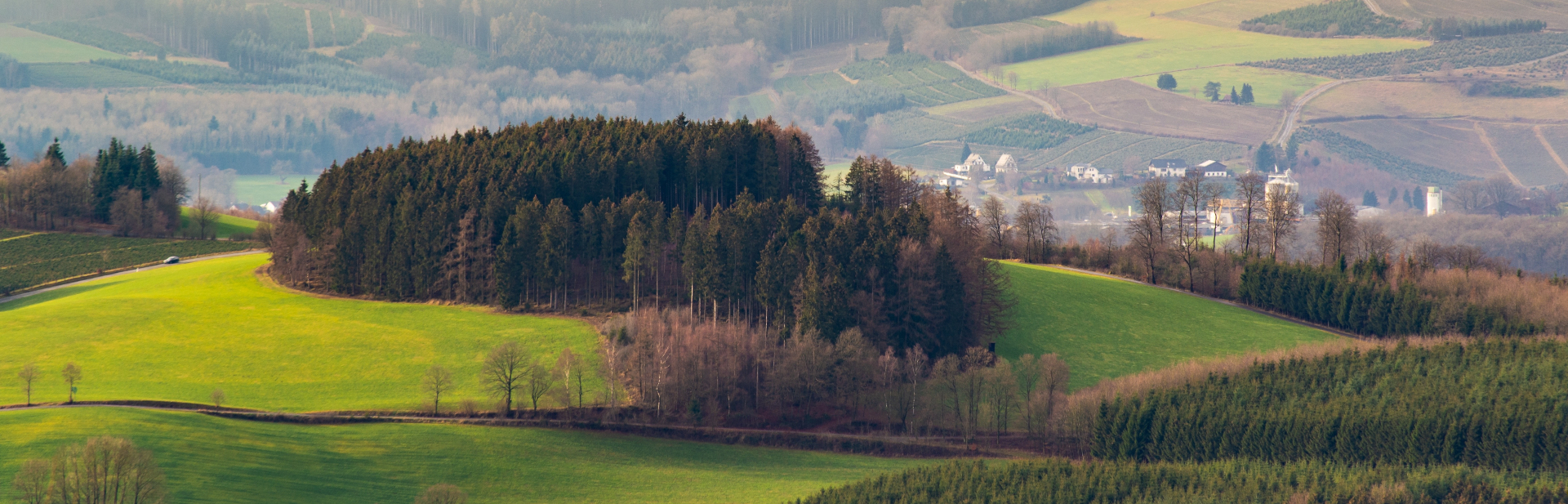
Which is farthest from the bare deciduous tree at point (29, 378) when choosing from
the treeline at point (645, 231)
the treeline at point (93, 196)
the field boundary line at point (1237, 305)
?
the field boundary line at point (1237, 305)

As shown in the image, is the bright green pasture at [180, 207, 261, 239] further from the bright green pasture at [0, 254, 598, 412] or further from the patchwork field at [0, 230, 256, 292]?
the bright green pasture at [0, 254, 598, 412]

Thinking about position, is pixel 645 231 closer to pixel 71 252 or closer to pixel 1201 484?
pixel 1201 484

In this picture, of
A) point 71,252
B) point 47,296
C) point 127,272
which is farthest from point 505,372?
point 71,252

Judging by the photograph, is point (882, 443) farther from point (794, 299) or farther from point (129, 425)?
point (129, 425)

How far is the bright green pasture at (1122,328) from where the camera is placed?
10388 cm

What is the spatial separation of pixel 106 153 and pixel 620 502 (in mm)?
122994

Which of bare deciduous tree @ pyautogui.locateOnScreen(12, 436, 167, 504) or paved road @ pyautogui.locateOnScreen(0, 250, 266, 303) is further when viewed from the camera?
paved road @ pyautogui.locateOnScreen(0, 250, 266, 303)

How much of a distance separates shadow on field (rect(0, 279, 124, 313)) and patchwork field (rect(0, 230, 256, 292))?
3971 millimetres

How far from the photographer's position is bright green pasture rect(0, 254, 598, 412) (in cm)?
8681

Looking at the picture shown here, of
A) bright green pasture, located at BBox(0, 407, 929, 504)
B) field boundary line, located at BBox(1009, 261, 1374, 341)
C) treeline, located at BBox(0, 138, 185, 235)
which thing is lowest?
bright green pasture, located at BBox(0, 407, 929, 504)

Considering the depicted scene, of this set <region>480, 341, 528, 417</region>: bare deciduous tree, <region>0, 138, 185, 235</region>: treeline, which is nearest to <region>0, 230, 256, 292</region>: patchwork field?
<region>0, 138, 185, 235</region>: treeline

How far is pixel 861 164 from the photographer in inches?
5167

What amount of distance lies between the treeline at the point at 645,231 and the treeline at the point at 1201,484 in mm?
25429

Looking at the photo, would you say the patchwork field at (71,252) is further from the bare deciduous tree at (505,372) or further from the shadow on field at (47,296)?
the bare deciduous tree at (505,372)
